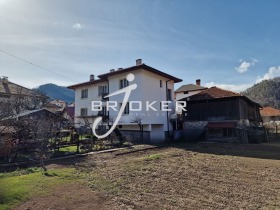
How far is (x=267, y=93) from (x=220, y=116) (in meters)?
68.9

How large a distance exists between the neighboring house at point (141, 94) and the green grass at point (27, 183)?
1064 centimetres

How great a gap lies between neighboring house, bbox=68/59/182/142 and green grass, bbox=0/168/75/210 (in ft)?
34.9

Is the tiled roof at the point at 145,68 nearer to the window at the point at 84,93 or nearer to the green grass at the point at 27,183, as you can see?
the window at the point at 84,93

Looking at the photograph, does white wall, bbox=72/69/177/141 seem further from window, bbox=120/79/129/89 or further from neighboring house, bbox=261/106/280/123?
neighboring house, bbox=261/106/280/123

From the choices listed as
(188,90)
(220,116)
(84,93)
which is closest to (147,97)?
(220,116)

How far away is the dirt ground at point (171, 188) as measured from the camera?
6301 mm

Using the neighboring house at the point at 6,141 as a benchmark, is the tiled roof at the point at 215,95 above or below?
above

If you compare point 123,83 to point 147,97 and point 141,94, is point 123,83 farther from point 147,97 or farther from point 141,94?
point 147,97

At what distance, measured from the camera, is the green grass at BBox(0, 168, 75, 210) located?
22.2ft

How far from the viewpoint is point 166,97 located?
25938mm

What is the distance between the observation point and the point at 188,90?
42.0 m

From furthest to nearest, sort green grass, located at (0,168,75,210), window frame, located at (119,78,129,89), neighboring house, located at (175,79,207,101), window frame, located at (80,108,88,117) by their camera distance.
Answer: neighboring house, located at (175,79,207,101), window frame, located at (80,108,88,117), window frame, located at (119,78,129,89), green grass, located at (0,168,75,210)

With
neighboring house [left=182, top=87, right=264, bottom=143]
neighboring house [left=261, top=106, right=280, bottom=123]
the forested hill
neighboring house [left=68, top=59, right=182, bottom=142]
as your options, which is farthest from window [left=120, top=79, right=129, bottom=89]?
the forested hill

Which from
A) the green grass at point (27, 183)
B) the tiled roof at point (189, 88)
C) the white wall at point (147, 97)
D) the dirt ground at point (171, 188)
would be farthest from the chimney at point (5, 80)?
the tiled roof at point (189, 88)
